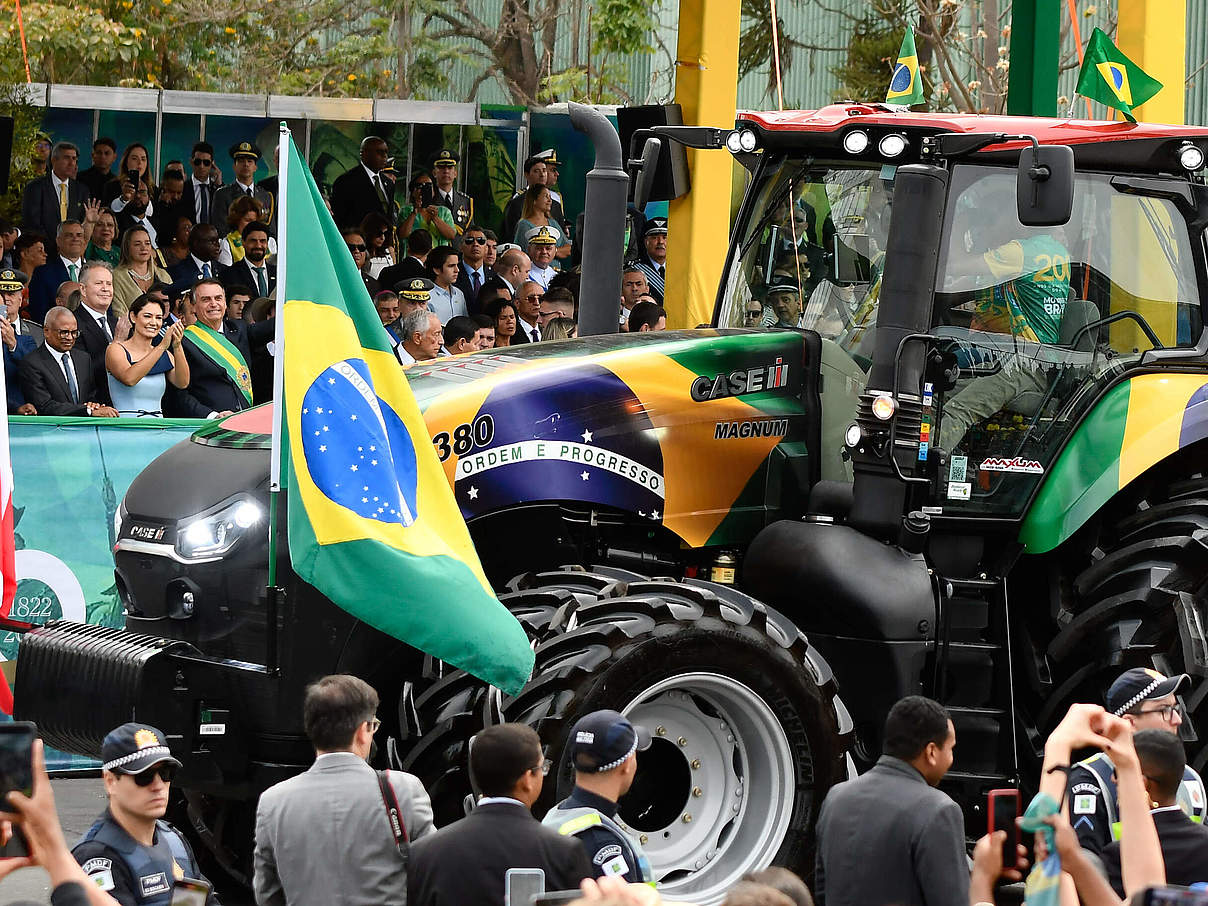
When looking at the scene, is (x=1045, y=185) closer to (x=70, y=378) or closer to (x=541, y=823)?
(x=541, y=823)

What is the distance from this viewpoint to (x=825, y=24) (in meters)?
28.6

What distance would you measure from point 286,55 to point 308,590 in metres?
20.9

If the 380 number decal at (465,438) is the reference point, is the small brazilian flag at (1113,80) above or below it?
above

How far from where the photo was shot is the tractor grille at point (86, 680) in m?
6.27

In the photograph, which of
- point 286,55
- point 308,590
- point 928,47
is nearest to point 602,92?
point 928,47

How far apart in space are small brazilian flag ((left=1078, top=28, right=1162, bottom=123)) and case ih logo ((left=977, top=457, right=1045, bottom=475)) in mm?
1876

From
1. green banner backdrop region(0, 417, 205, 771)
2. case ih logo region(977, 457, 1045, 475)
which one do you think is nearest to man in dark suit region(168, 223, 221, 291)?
green banner backdrop region(0, 417, 205, 771)

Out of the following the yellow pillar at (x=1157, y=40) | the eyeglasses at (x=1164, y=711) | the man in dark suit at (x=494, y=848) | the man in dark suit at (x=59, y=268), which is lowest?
the man in dark suit at (x=494, y=848)

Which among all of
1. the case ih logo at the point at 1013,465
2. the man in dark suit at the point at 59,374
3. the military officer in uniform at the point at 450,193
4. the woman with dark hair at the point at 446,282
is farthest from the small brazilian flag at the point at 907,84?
the military officer in uniform at the point at 450,193

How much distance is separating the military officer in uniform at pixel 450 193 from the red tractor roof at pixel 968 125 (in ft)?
29.3

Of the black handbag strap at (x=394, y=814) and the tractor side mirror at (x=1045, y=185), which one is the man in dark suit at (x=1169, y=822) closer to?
the black handbag strap at (x=394, y=814)

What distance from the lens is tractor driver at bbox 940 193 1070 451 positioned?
7.09 meters

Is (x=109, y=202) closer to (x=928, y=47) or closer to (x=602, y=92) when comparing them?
(x=602, y=92)

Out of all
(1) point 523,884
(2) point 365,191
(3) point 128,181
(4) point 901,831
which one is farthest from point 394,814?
(2) point 365,191
